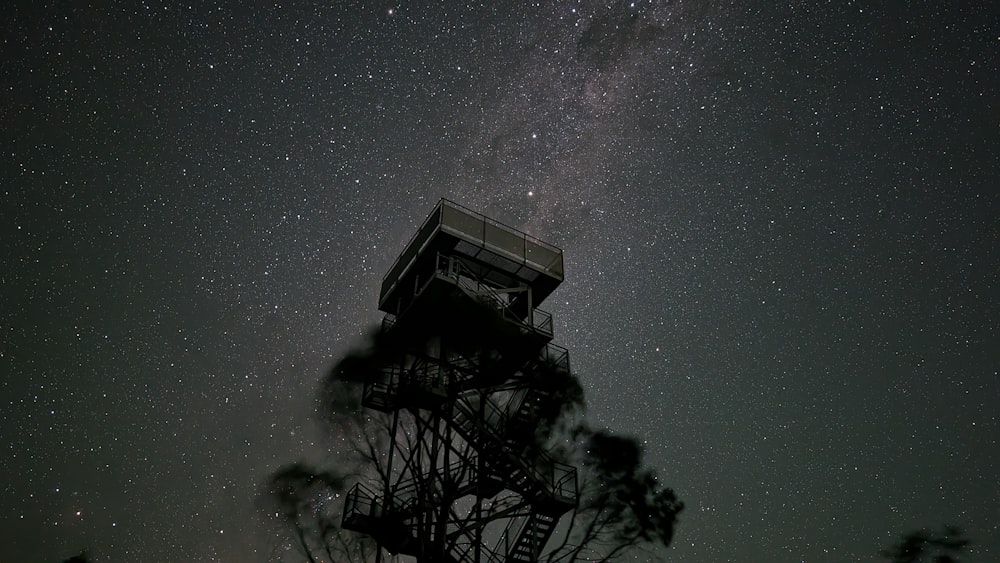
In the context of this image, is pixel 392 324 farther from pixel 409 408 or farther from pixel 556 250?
pixel 556 250

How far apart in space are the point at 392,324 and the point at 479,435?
204 inches

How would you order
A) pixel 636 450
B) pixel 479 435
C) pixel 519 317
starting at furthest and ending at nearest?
pixel 519 317
pixel 479 435
pixel 636 450

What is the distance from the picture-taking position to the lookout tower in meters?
19.6

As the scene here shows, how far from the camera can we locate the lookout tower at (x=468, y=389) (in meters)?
19.6

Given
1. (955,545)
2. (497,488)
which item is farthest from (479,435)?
(955,545)

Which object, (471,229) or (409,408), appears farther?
(471,229)

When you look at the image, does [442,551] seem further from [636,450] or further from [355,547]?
[636,450]

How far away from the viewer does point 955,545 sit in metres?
21.3

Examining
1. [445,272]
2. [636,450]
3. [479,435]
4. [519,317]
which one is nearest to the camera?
[636,450]

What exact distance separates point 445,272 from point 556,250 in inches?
175

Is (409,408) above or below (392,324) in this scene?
below

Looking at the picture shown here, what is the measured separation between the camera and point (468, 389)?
21781 millimetres

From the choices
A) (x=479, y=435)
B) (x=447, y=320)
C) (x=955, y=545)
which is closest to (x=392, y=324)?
(x=447, y=320)

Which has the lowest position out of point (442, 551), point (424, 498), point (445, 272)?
point (442, 551)
